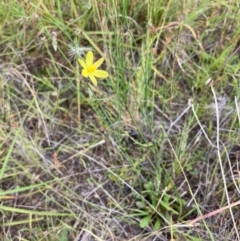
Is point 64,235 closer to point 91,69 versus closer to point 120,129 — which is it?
point 120,129

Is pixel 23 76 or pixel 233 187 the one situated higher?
pixel 23 76

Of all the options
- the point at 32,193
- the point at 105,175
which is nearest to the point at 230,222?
the point at 105,175

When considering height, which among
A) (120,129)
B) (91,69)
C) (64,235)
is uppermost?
(91,69)

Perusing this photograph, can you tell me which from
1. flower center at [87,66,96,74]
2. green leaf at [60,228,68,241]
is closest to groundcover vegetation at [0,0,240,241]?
green leaf at [60,228,68,241]

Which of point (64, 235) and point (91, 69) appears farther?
point (64, 235)

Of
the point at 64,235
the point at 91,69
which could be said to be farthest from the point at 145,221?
the point at 91,69

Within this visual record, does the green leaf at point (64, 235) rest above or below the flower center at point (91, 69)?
below

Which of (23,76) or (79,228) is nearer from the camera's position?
(79,228)

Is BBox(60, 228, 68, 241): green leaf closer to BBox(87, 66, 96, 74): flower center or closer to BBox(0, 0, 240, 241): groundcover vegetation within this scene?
BBox(0, 0, 240, 241): groundcover vegetation

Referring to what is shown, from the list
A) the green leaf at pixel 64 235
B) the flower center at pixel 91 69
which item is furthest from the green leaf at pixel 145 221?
the flower center at pixel 91 69

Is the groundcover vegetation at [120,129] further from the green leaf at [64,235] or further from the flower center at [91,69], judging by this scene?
the flower center at [91,69]

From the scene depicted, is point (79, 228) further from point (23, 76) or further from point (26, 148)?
point (23, 76)
